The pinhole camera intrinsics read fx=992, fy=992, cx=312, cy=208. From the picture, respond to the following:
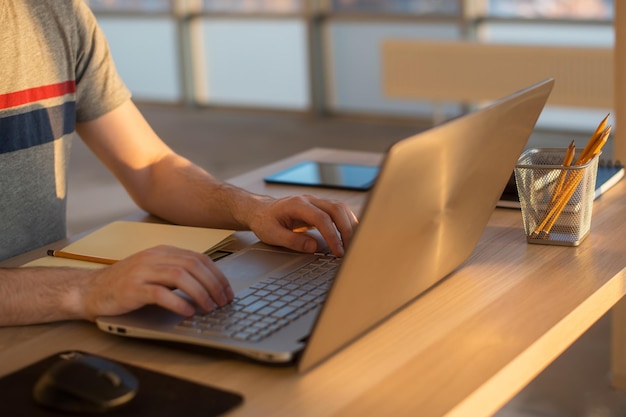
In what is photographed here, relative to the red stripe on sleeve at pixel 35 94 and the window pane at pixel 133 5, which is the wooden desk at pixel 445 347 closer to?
the red stripe on sleeve at pixel 35 94

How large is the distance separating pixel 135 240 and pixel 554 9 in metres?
4.89

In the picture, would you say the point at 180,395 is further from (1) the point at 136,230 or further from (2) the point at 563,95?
(2) the point at 563,95

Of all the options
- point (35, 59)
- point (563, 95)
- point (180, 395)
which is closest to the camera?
point (180, 395)

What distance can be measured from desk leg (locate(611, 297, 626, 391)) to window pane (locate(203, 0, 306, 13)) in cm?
512

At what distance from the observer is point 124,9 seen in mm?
7715

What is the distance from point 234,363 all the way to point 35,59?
87 centimetres

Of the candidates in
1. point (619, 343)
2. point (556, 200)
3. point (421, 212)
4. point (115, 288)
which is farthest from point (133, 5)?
point (421, 212)

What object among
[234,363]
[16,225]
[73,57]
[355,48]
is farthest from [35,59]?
[355,48]

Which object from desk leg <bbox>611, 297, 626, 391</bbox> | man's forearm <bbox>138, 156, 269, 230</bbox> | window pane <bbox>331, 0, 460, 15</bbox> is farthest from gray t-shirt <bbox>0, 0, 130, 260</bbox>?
window pane <bbox>331, 0, 460, 15</bbox>

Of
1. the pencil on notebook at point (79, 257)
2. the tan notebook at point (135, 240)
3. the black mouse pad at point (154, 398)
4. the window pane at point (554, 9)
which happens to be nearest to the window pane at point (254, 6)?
the window pane at point (554, 9)

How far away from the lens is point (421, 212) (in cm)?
103

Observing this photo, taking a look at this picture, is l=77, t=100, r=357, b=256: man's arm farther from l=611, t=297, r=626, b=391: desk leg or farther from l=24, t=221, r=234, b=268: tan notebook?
l=611, t=297, r=626, b=391: desk leg

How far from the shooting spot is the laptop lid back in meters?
0.92

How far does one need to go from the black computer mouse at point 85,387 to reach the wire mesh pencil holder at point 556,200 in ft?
2.24
